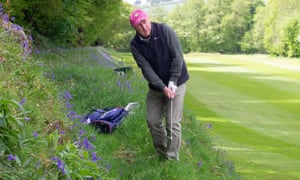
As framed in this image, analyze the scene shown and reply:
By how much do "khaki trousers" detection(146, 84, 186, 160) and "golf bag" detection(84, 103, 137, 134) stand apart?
92cm

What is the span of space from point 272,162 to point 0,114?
23.4 ft

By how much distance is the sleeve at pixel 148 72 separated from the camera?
16.3 feet

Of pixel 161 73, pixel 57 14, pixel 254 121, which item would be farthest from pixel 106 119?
pixel 254 121

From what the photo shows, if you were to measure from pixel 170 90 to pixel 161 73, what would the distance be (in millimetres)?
294

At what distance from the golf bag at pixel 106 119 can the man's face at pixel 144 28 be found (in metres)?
1.59

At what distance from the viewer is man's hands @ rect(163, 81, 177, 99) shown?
4902 mm

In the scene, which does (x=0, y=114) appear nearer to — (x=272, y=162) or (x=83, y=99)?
(x=83, y=99)

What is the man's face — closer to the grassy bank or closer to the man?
the man

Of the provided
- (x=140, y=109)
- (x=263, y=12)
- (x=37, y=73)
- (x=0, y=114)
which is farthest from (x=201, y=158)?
(x=263, y=12)

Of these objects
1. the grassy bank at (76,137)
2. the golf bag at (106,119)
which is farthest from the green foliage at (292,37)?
the golf bag at (106,119)

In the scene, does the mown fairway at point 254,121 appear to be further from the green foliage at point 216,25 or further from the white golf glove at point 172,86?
the green foliage at point 216,25

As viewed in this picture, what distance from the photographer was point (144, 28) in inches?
190

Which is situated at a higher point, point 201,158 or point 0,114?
point 0,114

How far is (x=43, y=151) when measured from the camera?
2.96 metres
